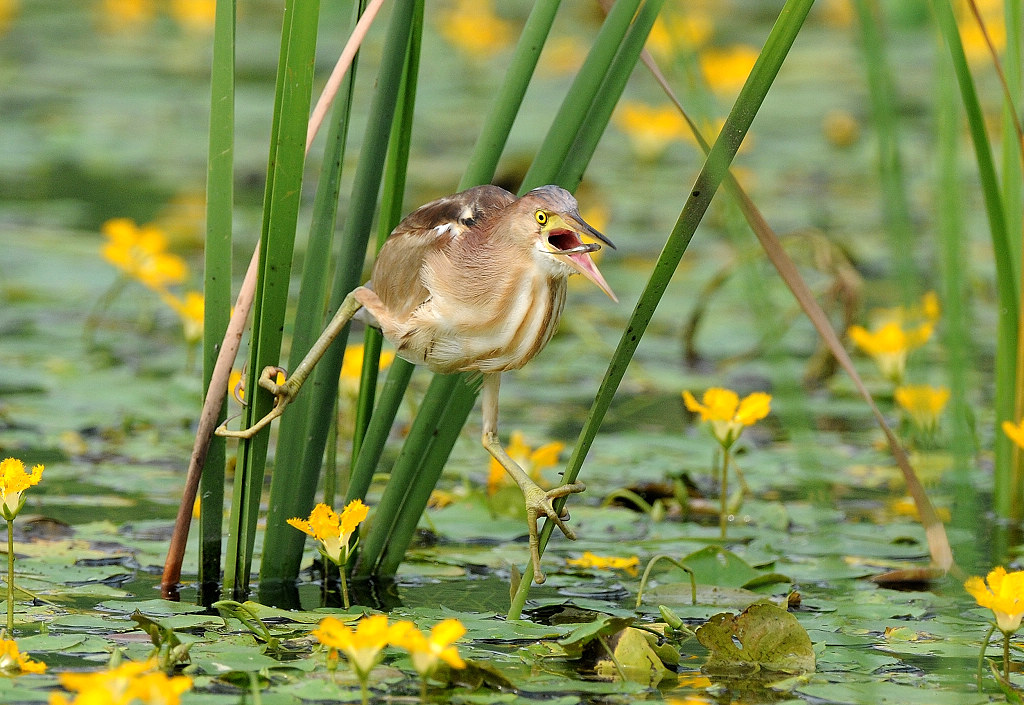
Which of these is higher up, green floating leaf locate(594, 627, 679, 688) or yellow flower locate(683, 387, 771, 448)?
yellow flower locate(683, 387, 771, 448)

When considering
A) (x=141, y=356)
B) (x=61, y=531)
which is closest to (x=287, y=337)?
(x=141, y=356)

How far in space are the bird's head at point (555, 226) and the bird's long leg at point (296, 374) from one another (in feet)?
1.16

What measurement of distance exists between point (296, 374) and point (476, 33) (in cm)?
667

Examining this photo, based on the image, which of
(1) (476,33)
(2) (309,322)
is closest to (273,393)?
(2) (309,322)

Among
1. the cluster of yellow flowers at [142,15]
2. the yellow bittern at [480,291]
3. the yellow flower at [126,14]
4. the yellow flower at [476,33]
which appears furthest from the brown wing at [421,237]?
the yellow flower at [126,14]

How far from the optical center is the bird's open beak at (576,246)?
195 centimetres

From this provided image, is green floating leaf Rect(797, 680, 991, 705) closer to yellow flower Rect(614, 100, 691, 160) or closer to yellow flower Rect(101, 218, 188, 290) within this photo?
yellow flower Rect(101, 218, 188, 290)

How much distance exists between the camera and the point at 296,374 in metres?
2.26

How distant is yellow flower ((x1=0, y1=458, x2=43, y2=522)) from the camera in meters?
2.05

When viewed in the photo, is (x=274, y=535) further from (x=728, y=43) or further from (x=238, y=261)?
(x=728, y=43)

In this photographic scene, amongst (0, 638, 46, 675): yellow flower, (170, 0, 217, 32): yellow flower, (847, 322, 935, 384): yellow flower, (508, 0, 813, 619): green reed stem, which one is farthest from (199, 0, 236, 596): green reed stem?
(170, 0, 217, 32): yellow flower

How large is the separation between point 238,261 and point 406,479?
308 cm

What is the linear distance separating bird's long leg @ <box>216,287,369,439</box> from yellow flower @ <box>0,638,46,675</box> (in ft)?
1.68

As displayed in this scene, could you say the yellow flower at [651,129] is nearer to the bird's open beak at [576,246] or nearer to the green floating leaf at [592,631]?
the bird's open beak at [576,246]
